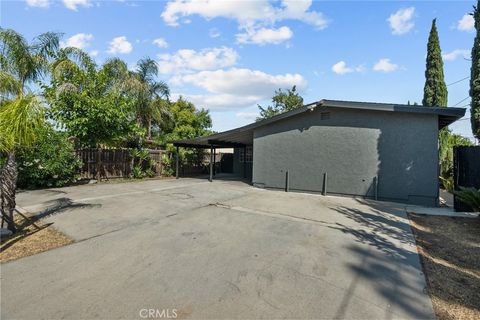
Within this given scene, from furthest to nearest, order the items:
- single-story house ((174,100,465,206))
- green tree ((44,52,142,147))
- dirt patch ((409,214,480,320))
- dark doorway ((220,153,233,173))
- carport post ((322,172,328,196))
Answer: dark doorway ((220,153,233,173))
green tree ((44,52,142,147))
carport post ((322,172,328,196))
single-story house ((174,100,465,206))
dirt patch ((409,214,480,320))

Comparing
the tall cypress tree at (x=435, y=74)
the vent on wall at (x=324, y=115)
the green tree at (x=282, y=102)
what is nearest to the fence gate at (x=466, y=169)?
the vent on wall at (x=324, y=115)

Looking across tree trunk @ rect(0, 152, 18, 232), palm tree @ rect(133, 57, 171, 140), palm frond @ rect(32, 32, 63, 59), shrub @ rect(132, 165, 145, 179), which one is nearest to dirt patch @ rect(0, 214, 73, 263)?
tree trunk @ rect(0, 152, 18, 232)

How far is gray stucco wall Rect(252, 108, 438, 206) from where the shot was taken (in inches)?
339

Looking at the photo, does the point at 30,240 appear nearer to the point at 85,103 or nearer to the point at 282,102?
the point at 85,103

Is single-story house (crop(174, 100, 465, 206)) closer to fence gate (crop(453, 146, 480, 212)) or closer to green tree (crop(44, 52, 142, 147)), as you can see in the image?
fence gate (crop(453, 146, 480, 212))

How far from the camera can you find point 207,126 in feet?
79.0

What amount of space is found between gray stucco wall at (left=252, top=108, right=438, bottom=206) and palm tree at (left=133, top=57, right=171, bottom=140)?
9.52m

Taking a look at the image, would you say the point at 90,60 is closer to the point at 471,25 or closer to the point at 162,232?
the point at 162,232

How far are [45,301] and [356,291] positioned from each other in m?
3.45

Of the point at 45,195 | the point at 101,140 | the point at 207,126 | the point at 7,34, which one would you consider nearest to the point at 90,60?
the point at 7,34

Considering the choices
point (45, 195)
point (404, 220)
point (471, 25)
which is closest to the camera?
point (404, 220)

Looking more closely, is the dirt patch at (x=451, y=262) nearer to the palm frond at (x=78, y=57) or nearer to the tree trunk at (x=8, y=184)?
the tree trunk at (x=8, y=184)

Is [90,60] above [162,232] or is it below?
above

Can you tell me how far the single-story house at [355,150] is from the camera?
28.1 ft
